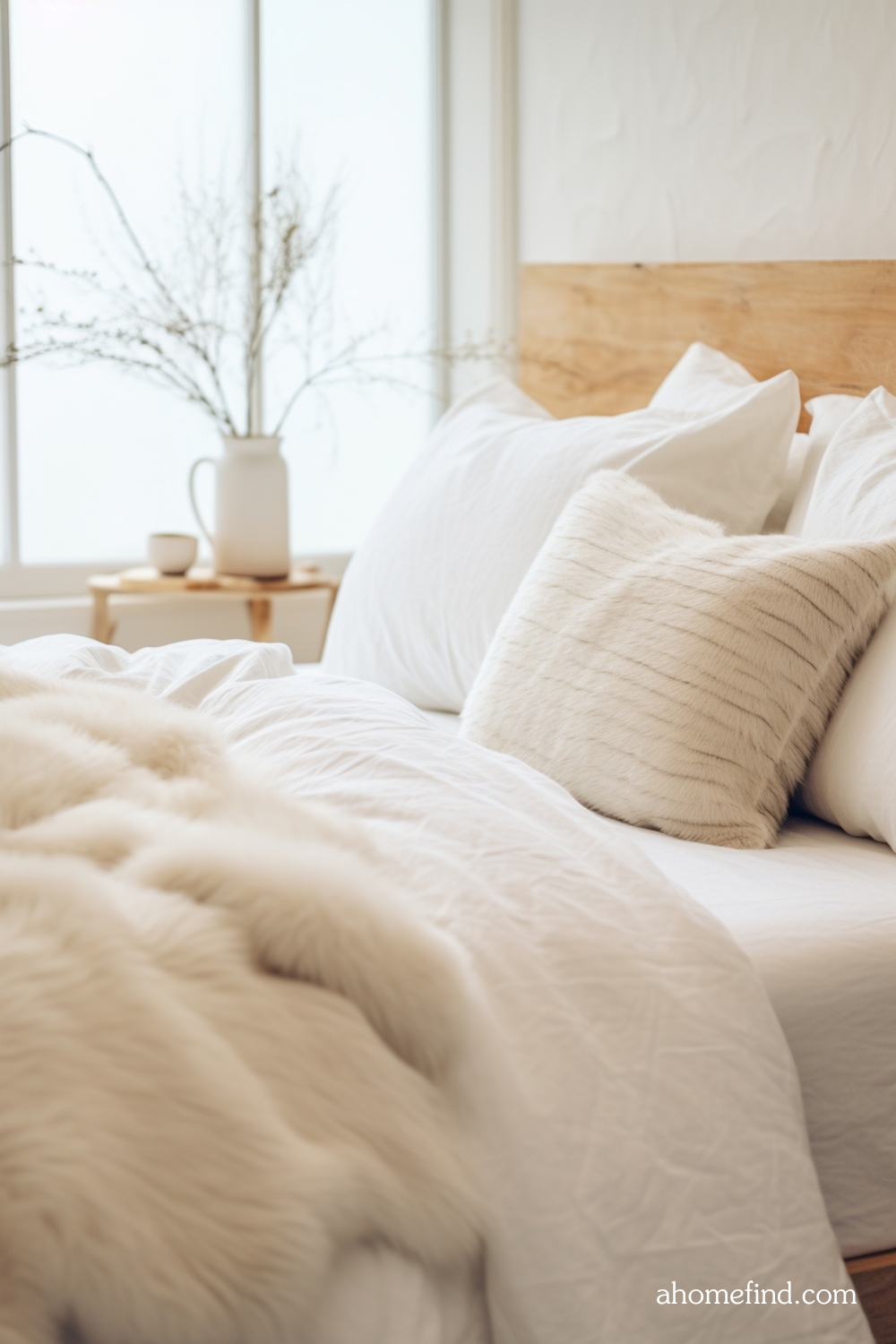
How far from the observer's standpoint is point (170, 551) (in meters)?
2.70

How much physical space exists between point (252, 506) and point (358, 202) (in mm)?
1099

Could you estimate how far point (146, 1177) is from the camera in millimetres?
→ 634

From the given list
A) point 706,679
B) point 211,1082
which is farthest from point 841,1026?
point 211,1082

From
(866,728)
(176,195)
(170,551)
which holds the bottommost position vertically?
(866,728)

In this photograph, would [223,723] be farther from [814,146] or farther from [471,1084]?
[814,146]

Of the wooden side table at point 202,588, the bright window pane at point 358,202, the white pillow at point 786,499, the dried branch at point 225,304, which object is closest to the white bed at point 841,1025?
the white pillow at point 786,499

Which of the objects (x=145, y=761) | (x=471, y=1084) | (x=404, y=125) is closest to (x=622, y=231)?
(x=404, y=125)

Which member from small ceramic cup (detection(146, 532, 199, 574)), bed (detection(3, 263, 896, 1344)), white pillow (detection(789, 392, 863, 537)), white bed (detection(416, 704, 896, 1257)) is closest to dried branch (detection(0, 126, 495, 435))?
small ceramic cup (detection(146, 532, 199, 574))

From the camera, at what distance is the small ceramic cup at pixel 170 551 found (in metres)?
2.70

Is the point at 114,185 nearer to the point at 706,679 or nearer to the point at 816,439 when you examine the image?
the point at 816,439

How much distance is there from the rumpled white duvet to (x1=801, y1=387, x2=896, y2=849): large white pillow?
0.31 m

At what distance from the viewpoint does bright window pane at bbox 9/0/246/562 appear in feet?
9.68

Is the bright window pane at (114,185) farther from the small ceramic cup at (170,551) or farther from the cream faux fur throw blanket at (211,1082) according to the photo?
the cream faux fur throw blanket at (211,1082)

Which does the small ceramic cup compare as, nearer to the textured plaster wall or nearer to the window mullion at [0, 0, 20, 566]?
the window mullion at [0, 0, 20, 566]
